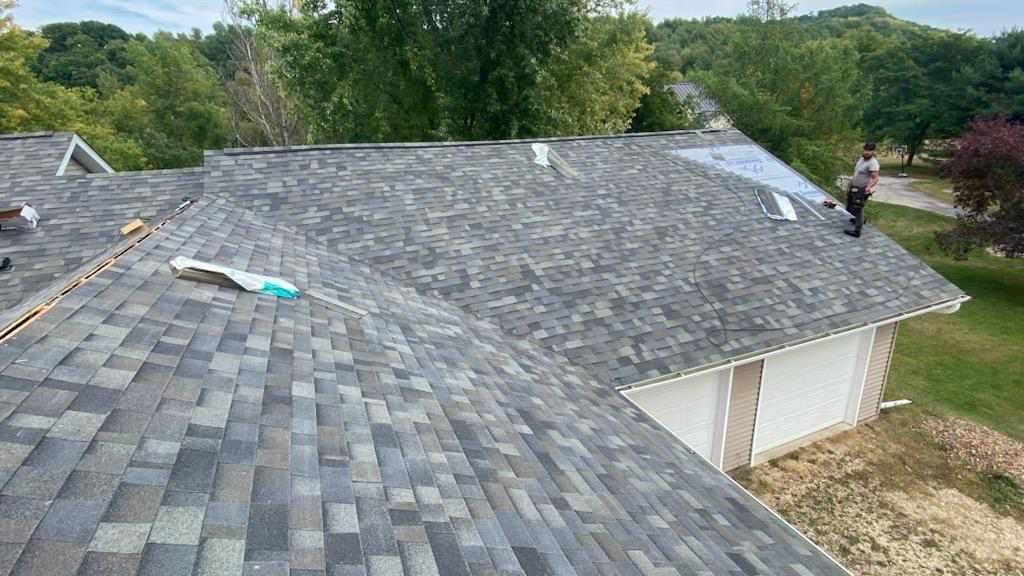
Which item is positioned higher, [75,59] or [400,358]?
[75,59]

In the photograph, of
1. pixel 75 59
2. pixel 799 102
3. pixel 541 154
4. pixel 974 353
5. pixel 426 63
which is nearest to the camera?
pixel 541 154

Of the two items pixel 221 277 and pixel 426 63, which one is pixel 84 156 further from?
pixel 426 63

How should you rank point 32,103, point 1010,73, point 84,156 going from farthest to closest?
point 1010,73 < point 32,103 < point 84,156

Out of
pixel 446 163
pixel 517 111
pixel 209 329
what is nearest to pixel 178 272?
pixel 209 329

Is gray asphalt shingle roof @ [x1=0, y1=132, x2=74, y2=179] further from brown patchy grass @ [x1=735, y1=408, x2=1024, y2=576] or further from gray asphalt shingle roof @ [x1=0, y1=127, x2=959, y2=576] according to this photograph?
brown patchy grass @ [x1=735, y1=408, x2=1024, y2=576]

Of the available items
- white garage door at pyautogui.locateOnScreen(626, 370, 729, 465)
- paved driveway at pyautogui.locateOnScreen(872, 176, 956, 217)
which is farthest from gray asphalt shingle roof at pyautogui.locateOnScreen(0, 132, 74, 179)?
paved driveway at pyautogui.locateOnScreen(872, 176, 956, 217)

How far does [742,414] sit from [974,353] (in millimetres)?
10630

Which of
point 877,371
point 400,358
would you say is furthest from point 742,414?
point 400,358

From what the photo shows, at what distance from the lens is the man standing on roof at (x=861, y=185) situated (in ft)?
37.6

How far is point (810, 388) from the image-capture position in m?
11.3

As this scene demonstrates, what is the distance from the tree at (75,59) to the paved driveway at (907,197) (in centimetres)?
5722

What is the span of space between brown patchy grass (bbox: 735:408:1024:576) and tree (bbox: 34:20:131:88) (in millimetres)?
54067

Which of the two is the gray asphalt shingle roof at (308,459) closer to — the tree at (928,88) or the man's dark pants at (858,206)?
→ the man's dark pants at (858,206)

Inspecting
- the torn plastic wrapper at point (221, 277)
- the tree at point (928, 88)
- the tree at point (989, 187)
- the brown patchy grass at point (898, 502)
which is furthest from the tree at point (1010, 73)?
the torn plastic wrapper at point (221, 277)
